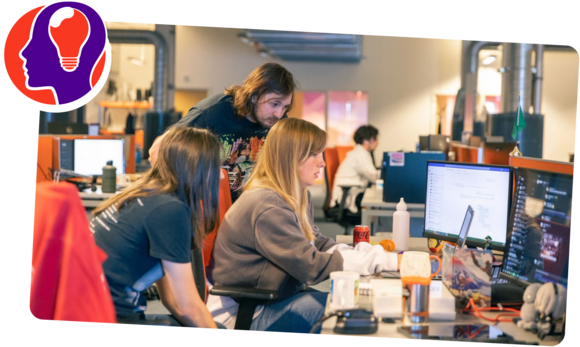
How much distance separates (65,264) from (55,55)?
87 centimetres

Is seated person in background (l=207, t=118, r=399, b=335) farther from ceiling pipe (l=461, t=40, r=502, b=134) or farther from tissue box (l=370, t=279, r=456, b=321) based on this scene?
ceiling pipe (l=461, t=40, r=502, b=134)

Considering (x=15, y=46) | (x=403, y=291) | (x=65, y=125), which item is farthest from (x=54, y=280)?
(x=65, y=125)

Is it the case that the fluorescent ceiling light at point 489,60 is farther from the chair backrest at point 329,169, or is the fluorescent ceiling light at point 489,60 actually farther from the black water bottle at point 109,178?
the black water bottle at point 109,178

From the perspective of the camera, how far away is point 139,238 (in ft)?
5.79

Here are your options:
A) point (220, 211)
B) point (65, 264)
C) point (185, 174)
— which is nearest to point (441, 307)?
point (185, 174)

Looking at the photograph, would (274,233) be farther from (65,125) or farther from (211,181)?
(65,125)

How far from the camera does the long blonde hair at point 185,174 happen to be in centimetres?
181

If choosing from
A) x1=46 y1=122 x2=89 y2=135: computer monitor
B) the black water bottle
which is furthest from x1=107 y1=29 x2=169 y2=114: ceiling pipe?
the black water bottle

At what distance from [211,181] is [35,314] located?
0.72 m

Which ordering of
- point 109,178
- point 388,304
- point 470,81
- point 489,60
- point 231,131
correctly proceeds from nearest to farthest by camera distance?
1. point 388,304
2. point 231,131
3. point 109,178
4. point 470,81
5. point 489,60

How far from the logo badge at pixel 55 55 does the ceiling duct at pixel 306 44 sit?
6.40 metres

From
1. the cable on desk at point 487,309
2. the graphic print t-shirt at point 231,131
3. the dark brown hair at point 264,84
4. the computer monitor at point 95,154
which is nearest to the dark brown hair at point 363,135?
the computer monitor at point 95,154

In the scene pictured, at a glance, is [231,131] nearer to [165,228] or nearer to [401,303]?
[165,228]

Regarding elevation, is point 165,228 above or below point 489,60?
below
